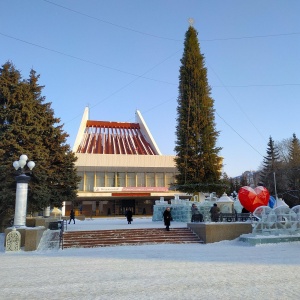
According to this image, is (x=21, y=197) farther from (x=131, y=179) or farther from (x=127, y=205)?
(x=127, y=205)

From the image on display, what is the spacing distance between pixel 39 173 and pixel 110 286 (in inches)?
491

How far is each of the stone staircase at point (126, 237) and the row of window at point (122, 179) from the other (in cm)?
3676

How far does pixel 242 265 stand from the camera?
8.29 metres

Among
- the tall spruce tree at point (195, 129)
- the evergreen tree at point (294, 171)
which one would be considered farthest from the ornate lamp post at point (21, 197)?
the evergreen tree at point (294, 171)

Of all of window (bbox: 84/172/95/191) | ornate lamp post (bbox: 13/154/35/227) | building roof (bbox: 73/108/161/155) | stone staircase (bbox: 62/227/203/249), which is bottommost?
stone staircase (bbox: 62/227/203/249)

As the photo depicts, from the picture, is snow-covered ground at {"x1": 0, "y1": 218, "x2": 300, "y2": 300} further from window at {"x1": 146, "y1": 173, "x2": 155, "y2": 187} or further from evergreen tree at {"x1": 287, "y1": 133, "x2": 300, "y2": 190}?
window at {"x1": 146, "y1": 173, "x2": 155, "y2": 187}

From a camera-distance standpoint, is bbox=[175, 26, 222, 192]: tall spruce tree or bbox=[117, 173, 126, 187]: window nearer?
bbox=[175, 26, 222, 192]: tall spruce tree

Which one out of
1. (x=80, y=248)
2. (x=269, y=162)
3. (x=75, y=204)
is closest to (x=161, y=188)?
(x=75, y=204)

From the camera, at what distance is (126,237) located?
14898 mm

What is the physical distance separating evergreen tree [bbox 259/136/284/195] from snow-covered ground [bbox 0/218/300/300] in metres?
35.2

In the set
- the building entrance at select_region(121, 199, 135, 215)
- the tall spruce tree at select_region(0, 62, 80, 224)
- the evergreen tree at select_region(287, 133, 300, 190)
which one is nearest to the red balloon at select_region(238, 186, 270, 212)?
the tall spruce tree at select_region(0, 62, 80, 224)

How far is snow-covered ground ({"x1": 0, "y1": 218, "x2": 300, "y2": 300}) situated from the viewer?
559 centimetres

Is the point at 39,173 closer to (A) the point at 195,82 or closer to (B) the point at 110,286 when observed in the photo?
(B) the point at 110,286

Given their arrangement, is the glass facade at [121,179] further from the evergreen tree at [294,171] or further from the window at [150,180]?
the evergreen tree at [294,171]
